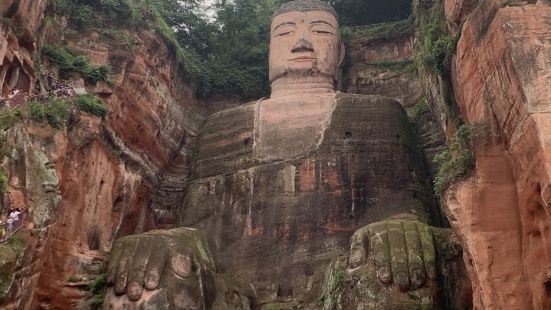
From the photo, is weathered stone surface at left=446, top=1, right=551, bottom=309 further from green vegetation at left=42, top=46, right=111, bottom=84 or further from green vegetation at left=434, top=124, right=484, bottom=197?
green vegetation at left=42, top=46, right=111, bottom=84

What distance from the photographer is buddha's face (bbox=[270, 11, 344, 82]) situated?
16266 mm

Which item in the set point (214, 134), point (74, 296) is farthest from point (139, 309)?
point (214, 134)

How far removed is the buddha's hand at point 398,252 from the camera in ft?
34.1

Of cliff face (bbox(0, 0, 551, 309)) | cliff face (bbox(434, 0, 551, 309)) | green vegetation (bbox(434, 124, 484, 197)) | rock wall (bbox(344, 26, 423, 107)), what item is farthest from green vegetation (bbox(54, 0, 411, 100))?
cliff face (bbox(434, 0, 551, 309))

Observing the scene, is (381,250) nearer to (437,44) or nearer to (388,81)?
(437,44)

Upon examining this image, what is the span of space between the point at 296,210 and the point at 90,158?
12.1ft

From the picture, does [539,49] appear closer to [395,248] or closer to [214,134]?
[395,248]

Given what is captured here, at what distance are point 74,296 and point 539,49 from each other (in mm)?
7644

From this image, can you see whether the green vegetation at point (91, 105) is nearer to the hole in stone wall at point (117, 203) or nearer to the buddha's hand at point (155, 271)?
the hole in stone wall at point (117, 203)

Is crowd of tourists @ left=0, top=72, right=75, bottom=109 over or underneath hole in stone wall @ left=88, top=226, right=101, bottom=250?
over

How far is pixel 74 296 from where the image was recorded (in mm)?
11539

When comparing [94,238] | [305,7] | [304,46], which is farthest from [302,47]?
[94,238]

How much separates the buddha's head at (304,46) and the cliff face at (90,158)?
7.53ft

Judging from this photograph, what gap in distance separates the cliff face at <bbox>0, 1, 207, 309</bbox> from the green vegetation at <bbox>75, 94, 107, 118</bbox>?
12 centimetres
